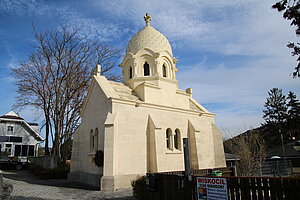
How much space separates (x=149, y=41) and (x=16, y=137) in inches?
1127

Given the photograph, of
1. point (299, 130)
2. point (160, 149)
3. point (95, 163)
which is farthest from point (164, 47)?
point (299, 130)

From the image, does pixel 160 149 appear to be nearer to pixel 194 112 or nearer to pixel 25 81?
pixel 194 112

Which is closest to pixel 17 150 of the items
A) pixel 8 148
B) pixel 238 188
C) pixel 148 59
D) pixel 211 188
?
pixel 8 148

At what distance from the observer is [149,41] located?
74.0ft

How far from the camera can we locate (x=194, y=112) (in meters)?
21.8

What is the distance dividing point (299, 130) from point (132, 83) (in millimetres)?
39572

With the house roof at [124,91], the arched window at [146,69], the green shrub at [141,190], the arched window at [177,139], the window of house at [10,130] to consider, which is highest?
the arched window at [146,69]

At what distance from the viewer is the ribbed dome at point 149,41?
22.4 meters

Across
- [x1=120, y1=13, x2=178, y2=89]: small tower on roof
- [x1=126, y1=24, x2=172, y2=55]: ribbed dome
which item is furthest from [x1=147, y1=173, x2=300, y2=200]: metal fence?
[x1=126, y1=24, x2=172, y2=55]: ribbed dome

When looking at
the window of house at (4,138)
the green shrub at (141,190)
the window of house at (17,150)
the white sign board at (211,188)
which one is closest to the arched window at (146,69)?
the green shrub at (141,190)

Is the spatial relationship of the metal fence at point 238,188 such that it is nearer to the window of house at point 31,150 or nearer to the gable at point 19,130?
the window of house at point 31,150

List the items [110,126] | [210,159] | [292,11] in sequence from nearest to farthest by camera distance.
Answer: [292,11] → [110,126] → [210,159]

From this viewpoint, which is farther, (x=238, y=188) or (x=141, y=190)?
(x=141, y=190)

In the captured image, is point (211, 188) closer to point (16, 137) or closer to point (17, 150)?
point (16, 137)
